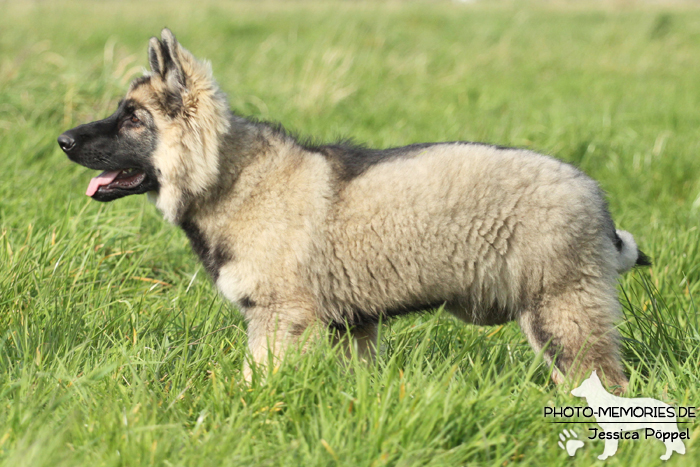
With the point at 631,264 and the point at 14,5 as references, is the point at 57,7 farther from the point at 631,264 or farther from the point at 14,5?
the point at 631,264

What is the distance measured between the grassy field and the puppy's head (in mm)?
630

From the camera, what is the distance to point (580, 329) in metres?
2.62

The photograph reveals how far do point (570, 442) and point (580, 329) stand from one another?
1.92ft

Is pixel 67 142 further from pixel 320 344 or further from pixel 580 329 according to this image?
pixel 580 329


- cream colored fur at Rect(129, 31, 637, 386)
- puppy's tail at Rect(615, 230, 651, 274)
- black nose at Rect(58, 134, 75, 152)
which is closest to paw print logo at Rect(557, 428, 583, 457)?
cream colored fur at Rect(129, 31, 637, 386)

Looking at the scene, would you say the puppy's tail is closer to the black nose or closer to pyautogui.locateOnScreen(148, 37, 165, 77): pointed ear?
pyautogui.locateOnScreen(148, 37, 165, 77): pointed ear

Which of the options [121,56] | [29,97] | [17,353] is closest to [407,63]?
[121,56]

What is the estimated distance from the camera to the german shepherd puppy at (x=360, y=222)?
264 centimetres

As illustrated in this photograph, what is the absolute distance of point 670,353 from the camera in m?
2.80

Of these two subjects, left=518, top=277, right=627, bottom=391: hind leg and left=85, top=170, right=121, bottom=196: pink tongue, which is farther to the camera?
left=85, top=170, right=121, bottom=196: pink tongue

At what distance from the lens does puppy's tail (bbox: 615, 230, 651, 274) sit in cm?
283

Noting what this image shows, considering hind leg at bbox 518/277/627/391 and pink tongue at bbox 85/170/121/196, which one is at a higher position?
pink tongue at bbox 85/170/121/196

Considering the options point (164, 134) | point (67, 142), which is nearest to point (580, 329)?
point (164, 134)

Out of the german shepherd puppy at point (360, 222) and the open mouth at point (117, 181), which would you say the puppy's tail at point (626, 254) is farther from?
the open mouth at point (117, 181)
